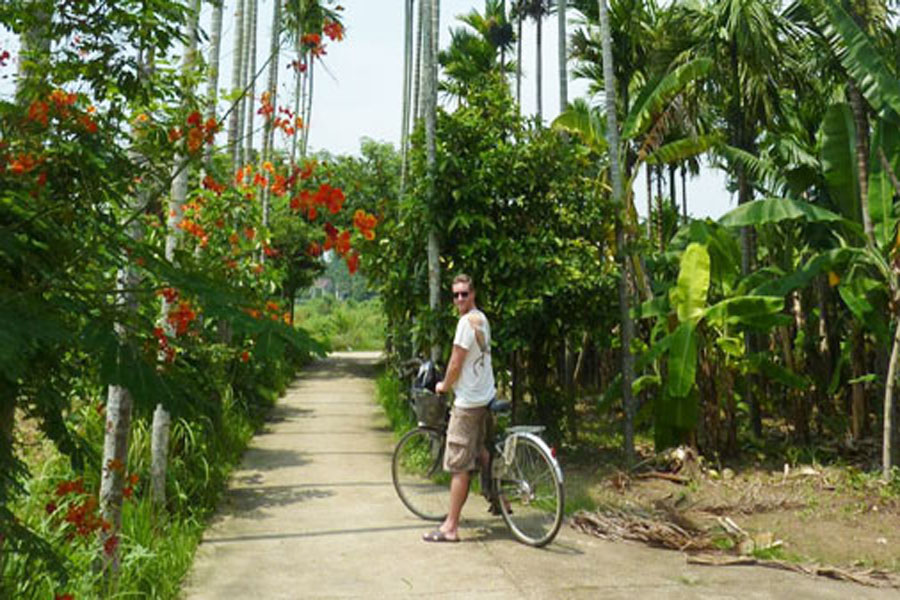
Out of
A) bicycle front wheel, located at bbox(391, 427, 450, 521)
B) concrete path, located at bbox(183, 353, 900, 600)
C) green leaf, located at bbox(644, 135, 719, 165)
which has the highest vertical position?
green leaf, located at bbox(644, 135, 719, 165)

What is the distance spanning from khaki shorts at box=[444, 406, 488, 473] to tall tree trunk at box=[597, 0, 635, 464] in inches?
114

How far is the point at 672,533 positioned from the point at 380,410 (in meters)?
7.66

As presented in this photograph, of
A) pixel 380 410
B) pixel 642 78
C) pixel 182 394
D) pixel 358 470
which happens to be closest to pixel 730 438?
pixel 358 470

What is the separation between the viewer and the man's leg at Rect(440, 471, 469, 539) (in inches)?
209

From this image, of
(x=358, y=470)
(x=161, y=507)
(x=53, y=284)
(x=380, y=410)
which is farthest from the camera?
(x=380, y=410)

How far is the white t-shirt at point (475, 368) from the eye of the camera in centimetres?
540

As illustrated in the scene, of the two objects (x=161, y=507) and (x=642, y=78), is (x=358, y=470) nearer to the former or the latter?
(x=161, y=507)

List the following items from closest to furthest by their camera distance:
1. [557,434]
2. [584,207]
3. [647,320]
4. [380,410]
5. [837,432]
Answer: [584,207], [557,434], [647,320], [837,432], [380,410]

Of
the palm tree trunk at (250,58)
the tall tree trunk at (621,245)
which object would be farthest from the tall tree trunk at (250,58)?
the tall tree trunk at (621,245)

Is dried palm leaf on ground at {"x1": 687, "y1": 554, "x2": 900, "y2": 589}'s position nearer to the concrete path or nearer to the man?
the concrete path

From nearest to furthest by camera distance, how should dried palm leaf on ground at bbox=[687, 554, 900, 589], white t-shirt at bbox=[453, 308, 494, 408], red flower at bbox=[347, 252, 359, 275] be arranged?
1. red flower at bbox=[347, 252, 359, 275]
2. dried palm leaf on ground at bbox=[687, 554, 900, 589]
3. white t-shirt at bbox=[453, 308, 494, 408]

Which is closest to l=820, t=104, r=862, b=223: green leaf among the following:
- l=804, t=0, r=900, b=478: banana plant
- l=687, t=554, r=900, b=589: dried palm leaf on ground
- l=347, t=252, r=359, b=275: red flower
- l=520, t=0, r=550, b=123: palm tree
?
l=804, t=0, r=900, b=478: banana plant

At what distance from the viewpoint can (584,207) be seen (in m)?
8.54

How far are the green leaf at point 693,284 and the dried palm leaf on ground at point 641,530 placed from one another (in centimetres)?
254
